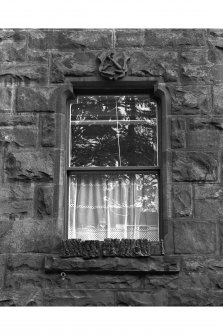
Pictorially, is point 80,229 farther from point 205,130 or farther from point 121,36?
point 121,36

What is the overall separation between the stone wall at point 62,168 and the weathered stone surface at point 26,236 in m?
0.01

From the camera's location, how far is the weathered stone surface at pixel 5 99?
8289 mm

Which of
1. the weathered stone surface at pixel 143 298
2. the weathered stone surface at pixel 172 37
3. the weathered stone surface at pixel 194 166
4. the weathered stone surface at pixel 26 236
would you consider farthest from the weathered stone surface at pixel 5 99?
the weathered stone surface at pixel 143 298

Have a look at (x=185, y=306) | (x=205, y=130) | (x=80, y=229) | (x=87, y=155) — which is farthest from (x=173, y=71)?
(x=185, y=306)

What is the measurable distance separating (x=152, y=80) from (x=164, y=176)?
111cm

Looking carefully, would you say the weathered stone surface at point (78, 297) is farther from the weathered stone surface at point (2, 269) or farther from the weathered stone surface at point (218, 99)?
the weathered stone surface at point (218, 99)

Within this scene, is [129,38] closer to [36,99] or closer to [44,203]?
[36,99]

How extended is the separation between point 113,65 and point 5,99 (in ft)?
4.14

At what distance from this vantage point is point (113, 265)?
25.0ft

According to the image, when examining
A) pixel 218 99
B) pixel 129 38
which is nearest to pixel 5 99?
pixel 129 38

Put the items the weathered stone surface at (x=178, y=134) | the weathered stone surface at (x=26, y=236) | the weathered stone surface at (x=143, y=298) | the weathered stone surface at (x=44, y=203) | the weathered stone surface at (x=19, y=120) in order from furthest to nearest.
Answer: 1. the weathered stone surface at (x=19, y=120)
2. the weathered stone surface at (x=178, y=134)
3. the weathered stone surface at (x=44, y=203)
4. the weathered stone surface at (x=26, y=236)
5. the weathered stone surface at (x=143, y=298)

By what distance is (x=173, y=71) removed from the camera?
838 cm

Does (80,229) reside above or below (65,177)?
below

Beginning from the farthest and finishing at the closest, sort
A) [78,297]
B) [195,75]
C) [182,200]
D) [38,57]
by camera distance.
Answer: [38,57]
[195,75]
[182,200]
[78,297]
